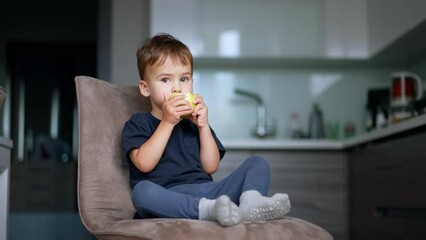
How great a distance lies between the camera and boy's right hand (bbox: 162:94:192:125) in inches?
72.9

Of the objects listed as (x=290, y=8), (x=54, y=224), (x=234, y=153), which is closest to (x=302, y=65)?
(x=290, y=8)

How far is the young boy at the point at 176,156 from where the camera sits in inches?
66.6

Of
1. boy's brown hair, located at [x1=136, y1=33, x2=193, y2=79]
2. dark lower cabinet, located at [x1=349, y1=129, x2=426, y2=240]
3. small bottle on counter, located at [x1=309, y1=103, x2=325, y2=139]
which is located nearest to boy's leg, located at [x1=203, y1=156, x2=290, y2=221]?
boy's brown hair, located at [x1=136, y1=33, x2=193, y2=79]

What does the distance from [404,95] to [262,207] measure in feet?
6.13

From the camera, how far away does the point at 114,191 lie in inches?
77.2

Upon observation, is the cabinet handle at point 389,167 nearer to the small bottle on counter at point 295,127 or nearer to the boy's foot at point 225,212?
the small bottle on counter at point 295,127

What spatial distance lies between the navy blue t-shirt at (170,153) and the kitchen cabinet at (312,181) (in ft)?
5.56

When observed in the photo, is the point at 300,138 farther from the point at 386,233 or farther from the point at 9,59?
the point at 9,59

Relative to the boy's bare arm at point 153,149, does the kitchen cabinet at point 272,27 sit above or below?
above

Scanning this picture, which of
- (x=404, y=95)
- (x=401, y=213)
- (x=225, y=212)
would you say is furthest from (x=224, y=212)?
(x=404, y=95)

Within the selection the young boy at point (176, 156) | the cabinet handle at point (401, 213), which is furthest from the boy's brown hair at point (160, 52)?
the cabinet handle at point (401, 213)

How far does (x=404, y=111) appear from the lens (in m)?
3.18

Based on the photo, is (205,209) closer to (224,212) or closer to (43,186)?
(224,212)

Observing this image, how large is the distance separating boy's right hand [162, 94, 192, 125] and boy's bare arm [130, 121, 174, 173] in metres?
0.02
